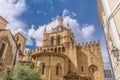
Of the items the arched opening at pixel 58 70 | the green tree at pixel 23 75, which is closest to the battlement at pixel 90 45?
the arched opening at pixel 58 70

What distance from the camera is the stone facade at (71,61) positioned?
2305 cm

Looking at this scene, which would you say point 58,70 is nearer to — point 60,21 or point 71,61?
point 71,61

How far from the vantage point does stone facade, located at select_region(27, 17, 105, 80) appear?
23.0 metres

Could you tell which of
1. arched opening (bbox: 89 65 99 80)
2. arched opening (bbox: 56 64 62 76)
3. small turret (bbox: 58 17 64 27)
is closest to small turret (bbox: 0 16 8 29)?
arched opening (bbox: 56 64 62 76)

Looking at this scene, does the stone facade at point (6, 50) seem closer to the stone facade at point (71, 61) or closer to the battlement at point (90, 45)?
the stone facade at point (71, 61)

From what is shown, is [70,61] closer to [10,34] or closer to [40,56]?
[40,56]

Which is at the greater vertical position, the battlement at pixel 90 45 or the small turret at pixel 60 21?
the small turret at pixel 60 21

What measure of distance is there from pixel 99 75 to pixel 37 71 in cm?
1468

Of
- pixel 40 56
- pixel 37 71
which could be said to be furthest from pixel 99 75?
pixel 37 71

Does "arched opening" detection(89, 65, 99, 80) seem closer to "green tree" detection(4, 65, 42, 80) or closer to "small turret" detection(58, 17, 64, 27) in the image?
"green tree" detection(4, 65, 42, 80)

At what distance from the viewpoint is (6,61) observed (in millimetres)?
20172

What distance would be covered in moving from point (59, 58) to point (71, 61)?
4.99 m

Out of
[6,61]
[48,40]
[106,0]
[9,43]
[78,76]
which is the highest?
[48,40]

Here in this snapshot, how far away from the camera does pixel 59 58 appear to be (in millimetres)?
24406
